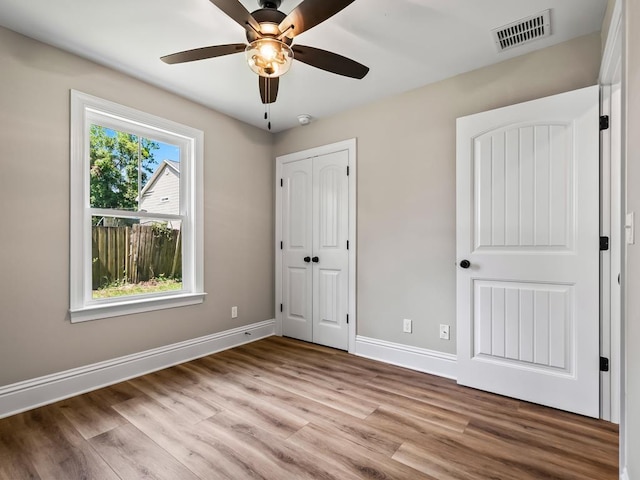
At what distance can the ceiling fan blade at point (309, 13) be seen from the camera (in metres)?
1.46

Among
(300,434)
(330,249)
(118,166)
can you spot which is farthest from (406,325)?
(118,166)

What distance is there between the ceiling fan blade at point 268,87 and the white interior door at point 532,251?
1.44 metres

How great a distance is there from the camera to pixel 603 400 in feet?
6.70

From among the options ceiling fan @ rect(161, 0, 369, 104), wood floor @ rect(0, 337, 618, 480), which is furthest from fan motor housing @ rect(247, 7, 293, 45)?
wood floor @ rect(0, 337, 618, 480)

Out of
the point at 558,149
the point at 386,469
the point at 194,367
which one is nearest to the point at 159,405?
the point at 194,367

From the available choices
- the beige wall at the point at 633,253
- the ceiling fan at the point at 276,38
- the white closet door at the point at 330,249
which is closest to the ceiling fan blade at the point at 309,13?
the ceiling fan at the point at 276,38

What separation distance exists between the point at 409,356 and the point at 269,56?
2.57 meters

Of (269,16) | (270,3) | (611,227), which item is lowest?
(611,227)

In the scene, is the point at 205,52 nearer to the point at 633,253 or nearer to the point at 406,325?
the point at 633,253

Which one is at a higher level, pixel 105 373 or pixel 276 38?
pixel 276 38

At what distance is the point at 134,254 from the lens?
287 centimetres

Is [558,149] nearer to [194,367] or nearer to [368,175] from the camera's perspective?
[368,175]

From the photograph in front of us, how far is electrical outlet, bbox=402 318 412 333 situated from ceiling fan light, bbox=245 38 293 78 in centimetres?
224

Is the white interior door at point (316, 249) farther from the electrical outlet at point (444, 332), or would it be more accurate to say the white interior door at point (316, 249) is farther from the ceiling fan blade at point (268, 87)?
the ceiling fan blade at point (268, 87)
